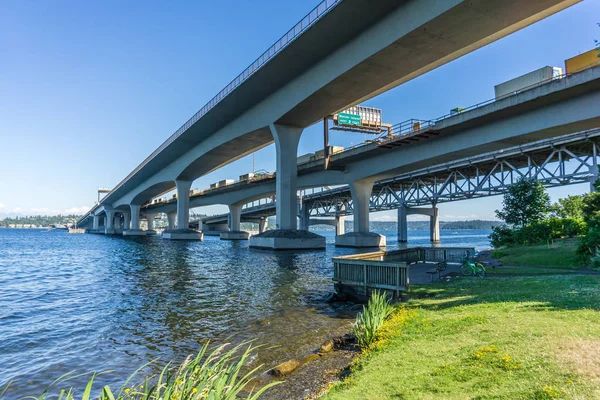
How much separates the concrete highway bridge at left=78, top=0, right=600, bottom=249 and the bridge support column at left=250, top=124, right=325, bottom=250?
131 millimetres

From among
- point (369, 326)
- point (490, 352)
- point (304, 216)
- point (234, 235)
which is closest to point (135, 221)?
point (234, 235)

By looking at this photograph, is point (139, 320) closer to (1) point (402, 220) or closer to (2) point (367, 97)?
(2) point (367, 97)

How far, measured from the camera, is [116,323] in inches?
498

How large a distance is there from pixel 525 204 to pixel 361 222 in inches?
950

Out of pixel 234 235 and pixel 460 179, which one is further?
pixel 234 235

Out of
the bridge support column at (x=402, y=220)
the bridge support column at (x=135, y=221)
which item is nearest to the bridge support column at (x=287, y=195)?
the bridge support column at (x=402, y=220)

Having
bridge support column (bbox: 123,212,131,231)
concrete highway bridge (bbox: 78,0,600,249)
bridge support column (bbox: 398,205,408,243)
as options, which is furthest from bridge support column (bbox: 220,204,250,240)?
bridge support column (bbox: 123,212,131,231)

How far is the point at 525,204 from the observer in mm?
38125

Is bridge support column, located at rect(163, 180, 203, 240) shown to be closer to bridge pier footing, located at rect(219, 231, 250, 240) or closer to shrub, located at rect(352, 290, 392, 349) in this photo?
bridge pier footing, located at rect(219, 231, 250, 240)

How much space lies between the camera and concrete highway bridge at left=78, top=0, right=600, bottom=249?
25312mm

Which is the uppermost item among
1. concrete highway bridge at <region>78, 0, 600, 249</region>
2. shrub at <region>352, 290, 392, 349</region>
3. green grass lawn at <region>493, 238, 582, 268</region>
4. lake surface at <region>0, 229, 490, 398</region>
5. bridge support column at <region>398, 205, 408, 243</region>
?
concrete highway bridge at <region>78, 0, 600, 249</region>

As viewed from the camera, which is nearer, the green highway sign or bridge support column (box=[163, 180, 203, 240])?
the green highway sign

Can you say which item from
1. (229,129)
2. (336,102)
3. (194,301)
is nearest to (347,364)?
(194,301)

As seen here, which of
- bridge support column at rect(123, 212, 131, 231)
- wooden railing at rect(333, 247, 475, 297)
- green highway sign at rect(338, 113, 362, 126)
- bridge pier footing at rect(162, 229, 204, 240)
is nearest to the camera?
wooden railing at rect(333, 247, 475, 297)
